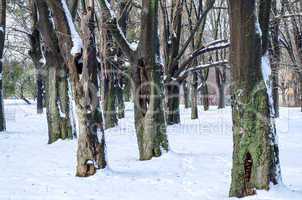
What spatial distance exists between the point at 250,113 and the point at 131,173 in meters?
3.24

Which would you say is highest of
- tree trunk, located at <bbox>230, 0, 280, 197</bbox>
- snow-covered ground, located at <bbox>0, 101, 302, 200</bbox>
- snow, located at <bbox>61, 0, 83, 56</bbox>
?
snow, located at <bbox>61, 0, 83, 56</bbox>

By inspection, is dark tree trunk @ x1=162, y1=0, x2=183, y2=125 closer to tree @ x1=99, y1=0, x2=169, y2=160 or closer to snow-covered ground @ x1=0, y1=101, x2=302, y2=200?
snow-covered ground @ x1=0, y1=101, x2=302, y2=200

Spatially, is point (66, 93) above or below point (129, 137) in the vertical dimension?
above

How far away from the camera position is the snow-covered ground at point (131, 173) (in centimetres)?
671

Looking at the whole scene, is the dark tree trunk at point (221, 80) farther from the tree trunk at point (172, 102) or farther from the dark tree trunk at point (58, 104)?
the dark tree trunk at point (58, 104)

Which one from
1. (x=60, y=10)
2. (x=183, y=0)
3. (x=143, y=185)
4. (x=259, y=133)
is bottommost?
(x=143, y=185)

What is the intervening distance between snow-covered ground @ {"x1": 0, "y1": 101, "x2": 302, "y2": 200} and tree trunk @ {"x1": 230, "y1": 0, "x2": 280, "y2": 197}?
0.28 meters

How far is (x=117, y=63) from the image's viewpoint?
64.5 ft

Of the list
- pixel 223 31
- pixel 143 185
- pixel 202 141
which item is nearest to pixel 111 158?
pixel 143 185

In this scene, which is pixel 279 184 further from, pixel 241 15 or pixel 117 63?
pixel 117 63

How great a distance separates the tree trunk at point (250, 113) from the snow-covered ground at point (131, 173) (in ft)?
0.93

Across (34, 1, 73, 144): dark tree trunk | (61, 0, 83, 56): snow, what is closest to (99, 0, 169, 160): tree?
(61, 0, 83, 56): snow

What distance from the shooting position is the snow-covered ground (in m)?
6.71

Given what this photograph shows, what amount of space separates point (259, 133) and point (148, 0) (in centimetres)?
483
